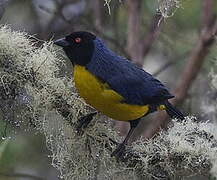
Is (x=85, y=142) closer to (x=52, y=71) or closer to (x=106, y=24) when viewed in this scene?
(x=52, y=71)

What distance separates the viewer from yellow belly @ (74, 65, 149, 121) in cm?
248

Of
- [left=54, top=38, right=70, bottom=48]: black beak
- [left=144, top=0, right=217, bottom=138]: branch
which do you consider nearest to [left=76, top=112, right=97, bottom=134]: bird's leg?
[left=54, top=38, right=70, bottom=48]: black beak

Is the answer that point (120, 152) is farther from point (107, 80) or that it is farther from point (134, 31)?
point (134, 31)

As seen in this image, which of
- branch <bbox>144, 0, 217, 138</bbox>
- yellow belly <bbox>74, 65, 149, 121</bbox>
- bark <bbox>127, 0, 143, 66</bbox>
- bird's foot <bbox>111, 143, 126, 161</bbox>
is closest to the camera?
bird's foot <bbox>111, 143, 126, 161</bbox>

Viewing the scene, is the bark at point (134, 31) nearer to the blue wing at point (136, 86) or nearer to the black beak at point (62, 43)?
the blue wing at point (136, 86)

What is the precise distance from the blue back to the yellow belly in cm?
2

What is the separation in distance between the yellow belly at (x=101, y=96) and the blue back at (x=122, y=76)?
0.07 feet

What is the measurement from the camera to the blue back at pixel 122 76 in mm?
2553

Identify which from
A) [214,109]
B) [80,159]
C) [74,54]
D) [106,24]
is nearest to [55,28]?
[106,24]

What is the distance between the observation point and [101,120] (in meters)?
2.51

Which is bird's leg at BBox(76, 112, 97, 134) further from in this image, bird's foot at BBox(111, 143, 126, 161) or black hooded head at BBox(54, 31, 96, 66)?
black hooded head at BBox(54, 31, 96, 66)

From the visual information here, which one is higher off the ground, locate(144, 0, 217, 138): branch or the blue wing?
locate(144, 0, 217, 138): branch

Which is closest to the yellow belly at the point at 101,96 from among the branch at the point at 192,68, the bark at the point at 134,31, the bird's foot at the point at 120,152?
the bird's foot at the point at 120,152

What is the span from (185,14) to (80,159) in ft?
6.21
